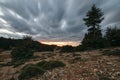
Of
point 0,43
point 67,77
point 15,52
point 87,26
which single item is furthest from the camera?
point 0,43

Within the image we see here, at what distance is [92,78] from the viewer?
12.0 m

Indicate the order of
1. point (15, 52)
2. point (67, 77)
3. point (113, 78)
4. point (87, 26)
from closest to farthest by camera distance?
point (113, 78)
point (67, 77)
point (15, 52)
point (87, 26)

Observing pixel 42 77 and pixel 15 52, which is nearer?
pixel 42 77

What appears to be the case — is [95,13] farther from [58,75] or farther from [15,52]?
[58,75]

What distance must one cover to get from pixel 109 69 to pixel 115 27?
102 ft

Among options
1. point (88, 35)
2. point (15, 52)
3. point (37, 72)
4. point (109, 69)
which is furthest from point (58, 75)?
point (88, 35)

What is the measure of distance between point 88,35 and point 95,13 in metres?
6.82

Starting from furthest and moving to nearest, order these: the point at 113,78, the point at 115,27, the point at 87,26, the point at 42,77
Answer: the point at 87,26, the point at 115,27, the point at 42,77, the point at 113,78

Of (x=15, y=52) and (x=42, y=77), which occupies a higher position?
(x=15, y=52)

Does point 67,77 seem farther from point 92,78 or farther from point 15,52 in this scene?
point 15,52

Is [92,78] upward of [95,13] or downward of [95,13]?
downward

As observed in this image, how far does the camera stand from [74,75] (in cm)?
1341

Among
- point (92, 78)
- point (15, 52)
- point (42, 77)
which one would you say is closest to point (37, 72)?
point (42, 77)

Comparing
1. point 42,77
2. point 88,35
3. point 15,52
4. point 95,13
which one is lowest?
point 42,77
